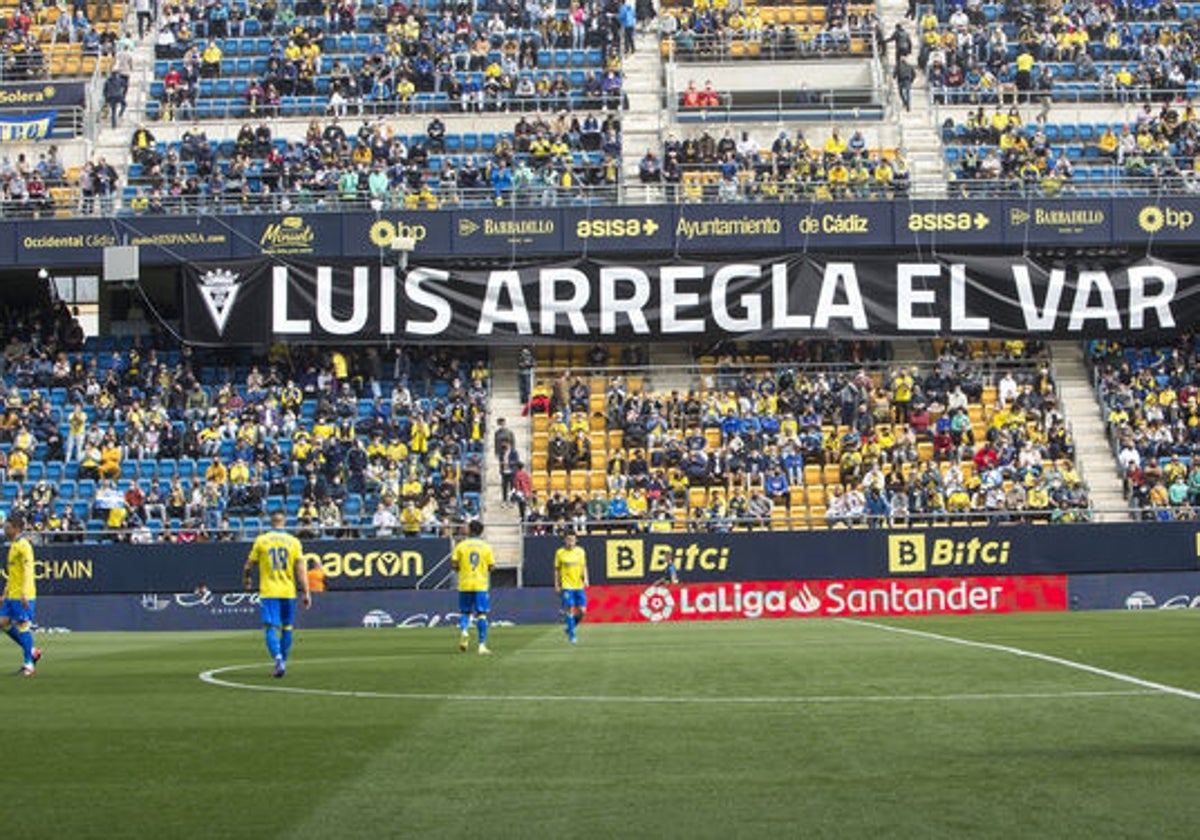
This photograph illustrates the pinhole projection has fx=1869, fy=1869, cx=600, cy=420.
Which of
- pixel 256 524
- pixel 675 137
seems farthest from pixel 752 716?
pixel 675 137

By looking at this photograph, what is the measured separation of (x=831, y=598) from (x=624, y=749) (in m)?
30.0

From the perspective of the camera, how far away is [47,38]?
58250 mm

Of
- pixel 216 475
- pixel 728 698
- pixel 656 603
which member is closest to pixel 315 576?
pixel 216 475

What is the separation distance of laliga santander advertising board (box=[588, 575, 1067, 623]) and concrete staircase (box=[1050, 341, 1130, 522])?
102 inches

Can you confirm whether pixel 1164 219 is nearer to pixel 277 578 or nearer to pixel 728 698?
pixel 277 578

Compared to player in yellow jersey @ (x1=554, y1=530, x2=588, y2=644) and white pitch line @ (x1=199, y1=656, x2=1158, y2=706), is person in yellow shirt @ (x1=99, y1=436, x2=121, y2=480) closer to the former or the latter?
player in yellow jersey @ (x1=554, y1=530, x2=588, y2=644)

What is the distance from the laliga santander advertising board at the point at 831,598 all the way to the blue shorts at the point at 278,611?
69.8 ft

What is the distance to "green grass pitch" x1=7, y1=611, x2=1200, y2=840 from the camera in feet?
29.9

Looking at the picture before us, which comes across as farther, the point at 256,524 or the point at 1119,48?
the point at 1119,48

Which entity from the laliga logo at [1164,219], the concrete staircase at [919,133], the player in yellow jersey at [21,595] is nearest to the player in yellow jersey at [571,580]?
the player in yellow jersey at [21,595]

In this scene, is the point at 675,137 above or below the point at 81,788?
above

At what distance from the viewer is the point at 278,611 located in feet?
64.8

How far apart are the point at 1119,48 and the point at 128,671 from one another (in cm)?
4124

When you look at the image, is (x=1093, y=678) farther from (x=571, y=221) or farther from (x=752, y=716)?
(x=571, y=221)
